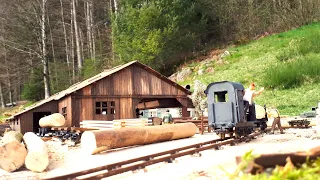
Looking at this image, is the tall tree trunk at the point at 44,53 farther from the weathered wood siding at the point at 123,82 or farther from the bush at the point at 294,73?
the bush at the point at 294,73

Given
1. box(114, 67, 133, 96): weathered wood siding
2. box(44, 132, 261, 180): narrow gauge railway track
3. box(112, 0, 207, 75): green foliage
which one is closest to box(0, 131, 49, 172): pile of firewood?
box(44, 132, 261, 180): narrow gauge railway track

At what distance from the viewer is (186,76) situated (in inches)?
1451

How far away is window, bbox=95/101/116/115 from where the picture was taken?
2214 cm

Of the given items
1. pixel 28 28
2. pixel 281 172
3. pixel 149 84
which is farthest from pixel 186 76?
pixel 281 172

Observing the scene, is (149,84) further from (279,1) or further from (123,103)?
Result: (279,1)

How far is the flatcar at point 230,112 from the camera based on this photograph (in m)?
13.0

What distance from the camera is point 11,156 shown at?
1180cm

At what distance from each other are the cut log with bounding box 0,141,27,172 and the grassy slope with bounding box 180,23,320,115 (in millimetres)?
16203

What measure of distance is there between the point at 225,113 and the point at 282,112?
35.7 ft

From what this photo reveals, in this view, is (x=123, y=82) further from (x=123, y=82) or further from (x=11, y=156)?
(x=11, y=156)

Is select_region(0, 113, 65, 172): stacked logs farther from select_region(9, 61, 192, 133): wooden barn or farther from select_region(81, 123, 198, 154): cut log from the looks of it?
select_region(9, 61, 192, 133): wooden barn

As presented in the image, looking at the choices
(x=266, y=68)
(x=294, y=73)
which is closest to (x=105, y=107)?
(x=294, y=73)

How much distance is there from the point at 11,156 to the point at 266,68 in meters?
24.1

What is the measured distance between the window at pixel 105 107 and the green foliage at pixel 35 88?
24.9m
